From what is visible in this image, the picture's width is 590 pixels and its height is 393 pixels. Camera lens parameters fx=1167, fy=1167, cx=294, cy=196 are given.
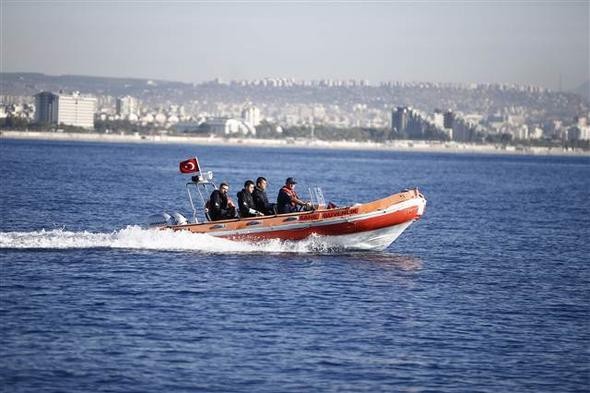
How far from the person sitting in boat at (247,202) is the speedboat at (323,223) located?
1.03 feet

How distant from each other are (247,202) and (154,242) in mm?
2412

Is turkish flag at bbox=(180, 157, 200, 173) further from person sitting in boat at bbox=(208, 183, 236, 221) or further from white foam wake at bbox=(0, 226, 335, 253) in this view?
white foam wake at bbox=(0, 226, 335, 253)

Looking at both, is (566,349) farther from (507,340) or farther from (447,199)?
(447,199)

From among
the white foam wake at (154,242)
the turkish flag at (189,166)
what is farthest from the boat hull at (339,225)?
the turkish flag at (189,166)

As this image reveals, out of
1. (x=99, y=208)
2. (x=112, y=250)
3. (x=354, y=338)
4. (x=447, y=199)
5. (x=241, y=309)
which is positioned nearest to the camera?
(x=354, y=338)

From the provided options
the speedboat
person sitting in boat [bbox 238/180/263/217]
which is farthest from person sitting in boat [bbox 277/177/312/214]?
person sitting in boat [bbox 238/180/263/217]

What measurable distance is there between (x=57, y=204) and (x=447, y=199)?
24.9 meters

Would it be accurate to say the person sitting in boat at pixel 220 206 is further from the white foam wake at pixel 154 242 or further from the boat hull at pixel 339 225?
the white foam wake at pixel 154 242

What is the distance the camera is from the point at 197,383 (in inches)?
619

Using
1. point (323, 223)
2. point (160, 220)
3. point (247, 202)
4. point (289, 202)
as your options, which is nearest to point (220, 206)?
point (247, 202)

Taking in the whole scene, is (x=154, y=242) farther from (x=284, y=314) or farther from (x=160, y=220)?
(x=284, y=314)

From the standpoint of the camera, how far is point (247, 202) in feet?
91.0

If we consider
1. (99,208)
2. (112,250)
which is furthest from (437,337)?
(99,208)

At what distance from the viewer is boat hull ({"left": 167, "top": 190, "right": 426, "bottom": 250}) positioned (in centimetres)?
2752
